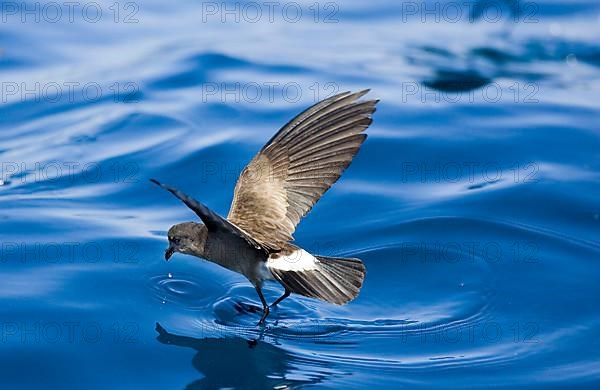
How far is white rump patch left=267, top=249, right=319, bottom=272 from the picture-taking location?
213 inches

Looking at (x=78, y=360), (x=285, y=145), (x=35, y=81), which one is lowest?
(x=78, y=360)

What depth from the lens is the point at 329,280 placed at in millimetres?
5215

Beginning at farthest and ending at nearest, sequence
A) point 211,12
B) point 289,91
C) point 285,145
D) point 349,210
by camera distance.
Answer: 1. point 211,12
2. point 289,91
3. point 349,210
4. point 285,145

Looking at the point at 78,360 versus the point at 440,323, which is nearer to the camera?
the point at 78,360

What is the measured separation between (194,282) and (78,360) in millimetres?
1176

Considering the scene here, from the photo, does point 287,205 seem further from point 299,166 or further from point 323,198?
point 323,198

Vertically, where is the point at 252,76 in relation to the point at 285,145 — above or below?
above

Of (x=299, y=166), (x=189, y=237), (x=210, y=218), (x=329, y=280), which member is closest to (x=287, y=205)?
(x=299, y=166)

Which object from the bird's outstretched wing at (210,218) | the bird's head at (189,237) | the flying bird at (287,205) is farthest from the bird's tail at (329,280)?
the bird's head at (189,237)

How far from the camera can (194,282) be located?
255 inches

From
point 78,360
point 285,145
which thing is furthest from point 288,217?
point 78,360

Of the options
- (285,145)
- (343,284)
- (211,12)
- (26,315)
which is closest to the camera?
(343,284)

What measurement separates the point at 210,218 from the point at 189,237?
110 centimetres

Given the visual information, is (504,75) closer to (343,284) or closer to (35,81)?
(35,81)
